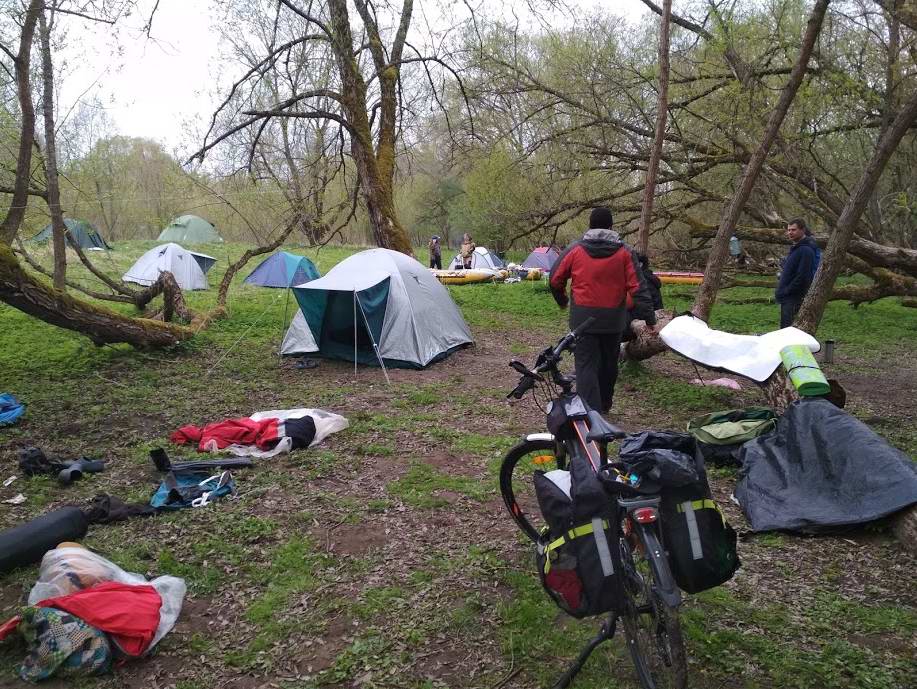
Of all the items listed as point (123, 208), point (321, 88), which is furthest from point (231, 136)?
point (123, 208)

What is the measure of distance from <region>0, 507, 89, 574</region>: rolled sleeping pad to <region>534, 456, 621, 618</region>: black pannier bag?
117 inches

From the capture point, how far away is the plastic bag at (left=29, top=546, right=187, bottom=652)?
9.64 ft

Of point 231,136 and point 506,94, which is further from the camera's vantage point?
point 506,94

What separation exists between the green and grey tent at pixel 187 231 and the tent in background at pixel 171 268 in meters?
10.2

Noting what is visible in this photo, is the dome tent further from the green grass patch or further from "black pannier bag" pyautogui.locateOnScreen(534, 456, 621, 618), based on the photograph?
"black pannier bag" pyautogui.locateOnScreen(534, 456, 621, 618)

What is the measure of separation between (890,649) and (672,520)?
50.9 inches

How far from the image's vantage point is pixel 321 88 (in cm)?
965

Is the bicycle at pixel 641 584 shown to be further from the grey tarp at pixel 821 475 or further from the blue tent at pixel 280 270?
the blue tent at pixel 280 270

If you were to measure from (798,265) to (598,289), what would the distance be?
4345mm

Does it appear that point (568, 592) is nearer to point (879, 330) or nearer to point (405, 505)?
point (405, 505)

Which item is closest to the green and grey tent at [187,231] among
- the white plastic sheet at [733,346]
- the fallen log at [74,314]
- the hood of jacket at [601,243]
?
the fallen log at [74,314]

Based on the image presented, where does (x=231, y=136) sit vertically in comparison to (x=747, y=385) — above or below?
above

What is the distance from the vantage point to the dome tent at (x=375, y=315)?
27.6ft

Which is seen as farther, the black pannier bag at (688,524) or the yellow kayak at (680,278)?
the yellow kayak at (680,278)
